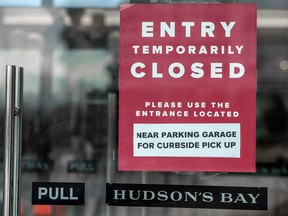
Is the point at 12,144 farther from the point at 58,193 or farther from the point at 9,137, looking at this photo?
the point at 58,193

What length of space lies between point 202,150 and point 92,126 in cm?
53

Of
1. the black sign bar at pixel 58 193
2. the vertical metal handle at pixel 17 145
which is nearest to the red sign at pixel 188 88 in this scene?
the black sign bar at pixel 58 193

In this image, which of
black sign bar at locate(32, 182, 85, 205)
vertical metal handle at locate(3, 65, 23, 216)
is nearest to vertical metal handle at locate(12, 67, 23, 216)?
vertical metal handle at locate(3, 65, 23, 216)

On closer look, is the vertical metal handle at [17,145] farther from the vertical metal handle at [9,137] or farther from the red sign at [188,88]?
the red sign at [188,88]

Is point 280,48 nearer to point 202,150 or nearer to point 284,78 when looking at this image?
point 284,78

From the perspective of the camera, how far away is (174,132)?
220cm

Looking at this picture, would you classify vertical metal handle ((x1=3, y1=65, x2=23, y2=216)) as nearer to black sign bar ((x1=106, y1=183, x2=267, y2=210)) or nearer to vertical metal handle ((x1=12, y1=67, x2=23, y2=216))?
vertical metal handle ((x1=12, y1=67, x2=23, y2=216))

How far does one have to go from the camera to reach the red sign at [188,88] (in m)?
2.18

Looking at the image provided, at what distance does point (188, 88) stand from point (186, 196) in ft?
1.65

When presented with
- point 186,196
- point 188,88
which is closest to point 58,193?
point 186,196

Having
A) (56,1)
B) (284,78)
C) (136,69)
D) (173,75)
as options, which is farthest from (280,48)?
(56,1)

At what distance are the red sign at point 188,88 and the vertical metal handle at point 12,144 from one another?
0.49 metres

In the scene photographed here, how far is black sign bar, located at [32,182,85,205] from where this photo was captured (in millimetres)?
2250

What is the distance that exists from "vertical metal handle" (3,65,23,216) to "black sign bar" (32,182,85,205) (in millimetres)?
330
